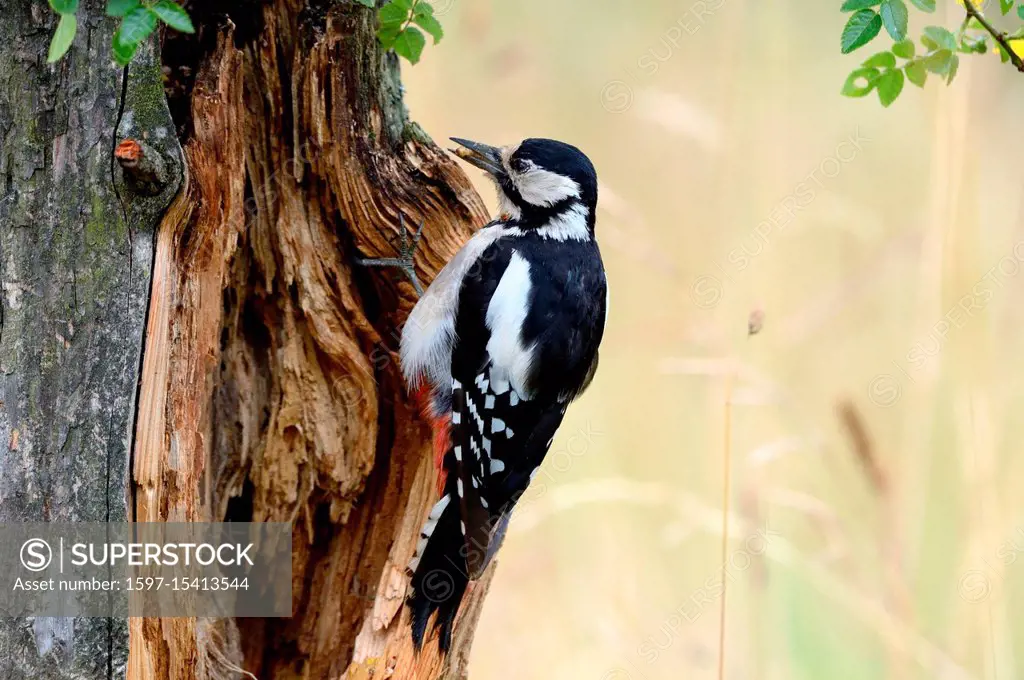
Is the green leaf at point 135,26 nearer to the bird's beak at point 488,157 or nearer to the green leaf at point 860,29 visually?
the green leaf at point 860,29

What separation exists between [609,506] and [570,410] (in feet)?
1.68

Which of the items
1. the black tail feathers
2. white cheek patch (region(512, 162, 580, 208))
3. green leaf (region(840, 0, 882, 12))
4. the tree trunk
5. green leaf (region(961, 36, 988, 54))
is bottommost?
the black tail feathers

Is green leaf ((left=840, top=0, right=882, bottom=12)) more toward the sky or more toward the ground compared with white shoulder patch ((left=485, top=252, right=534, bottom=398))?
more toward the sky

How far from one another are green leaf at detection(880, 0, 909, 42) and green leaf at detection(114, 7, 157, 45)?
5.08 ft

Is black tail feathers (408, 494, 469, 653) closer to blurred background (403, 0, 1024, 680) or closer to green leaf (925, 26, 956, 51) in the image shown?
blurred background (403, 0, 1024, 680)

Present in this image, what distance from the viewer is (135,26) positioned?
179 centimetres

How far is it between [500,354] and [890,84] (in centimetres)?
139

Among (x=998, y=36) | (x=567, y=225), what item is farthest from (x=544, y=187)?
(x=998, y=36)

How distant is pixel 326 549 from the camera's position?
308 cm

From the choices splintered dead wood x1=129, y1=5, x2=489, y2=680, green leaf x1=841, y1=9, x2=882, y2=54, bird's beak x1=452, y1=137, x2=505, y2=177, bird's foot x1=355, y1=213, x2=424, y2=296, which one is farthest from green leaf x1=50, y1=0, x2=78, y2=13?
bird's beak x1=452, y1=137, x2=505, y2=177

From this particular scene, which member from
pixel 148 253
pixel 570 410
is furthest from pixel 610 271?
pixel 148 253

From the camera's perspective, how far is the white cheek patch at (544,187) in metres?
3.38

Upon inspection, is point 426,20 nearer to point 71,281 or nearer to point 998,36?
point 71,281

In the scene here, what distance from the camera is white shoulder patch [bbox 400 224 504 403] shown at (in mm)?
3105
